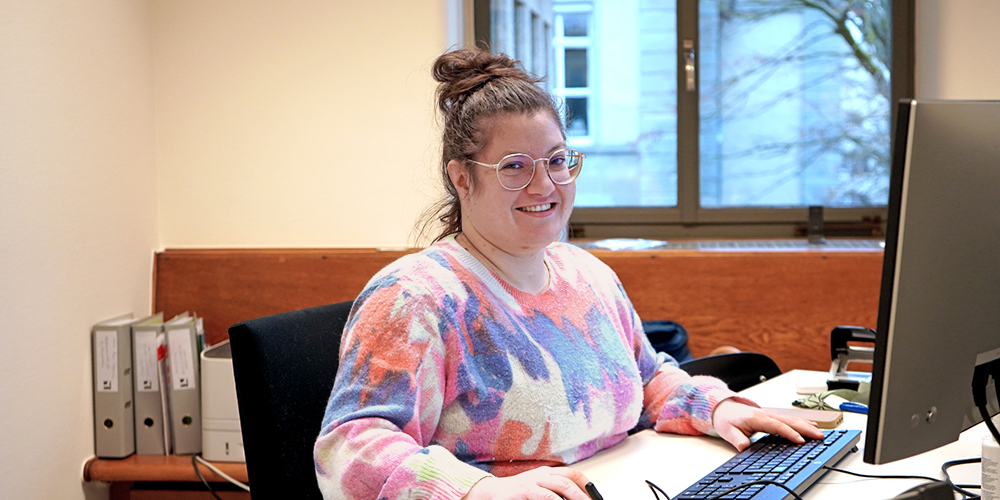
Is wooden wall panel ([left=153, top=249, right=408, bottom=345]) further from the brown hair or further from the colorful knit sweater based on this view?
the colorful knit sweater

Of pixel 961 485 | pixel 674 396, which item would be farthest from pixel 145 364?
pixel 961 485

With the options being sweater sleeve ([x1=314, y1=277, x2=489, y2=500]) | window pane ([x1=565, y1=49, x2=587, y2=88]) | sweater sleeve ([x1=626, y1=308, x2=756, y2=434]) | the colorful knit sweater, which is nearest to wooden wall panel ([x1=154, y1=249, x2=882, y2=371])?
window pane ([x1=565, y1=49, x2=587, y2=88])

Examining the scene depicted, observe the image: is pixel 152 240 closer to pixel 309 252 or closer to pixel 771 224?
pixel 309 252

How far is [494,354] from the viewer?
3.60 ft

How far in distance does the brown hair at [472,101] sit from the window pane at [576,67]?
5.25ft

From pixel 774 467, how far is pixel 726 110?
2.02 metres

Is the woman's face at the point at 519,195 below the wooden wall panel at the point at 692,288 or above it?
above

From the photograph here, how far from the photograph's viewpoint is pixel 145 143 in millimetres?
2500

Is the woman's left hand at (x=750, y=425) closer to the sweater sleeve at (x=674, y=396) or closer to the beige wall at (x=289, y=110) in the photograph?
the sweater sleeve at (x=674, y=396)

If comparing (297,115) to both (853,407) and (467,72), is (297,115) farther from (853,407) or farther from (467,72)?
(853,407)

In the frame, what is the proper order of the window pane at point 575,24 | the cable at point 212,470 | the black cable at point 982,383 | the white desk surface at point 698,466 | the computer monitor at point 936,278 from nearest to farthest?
1. the computer monitor at point 936,278
2. the black cable at point 982,383
3. the white desk surface at point 698,466
4. the cable at point 212,470
5. the window pane at point 575,24

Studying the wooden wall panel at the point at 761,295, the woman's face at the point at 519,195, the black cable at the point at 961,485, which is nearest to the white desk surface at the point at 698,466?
the black cable at the point at 961,485

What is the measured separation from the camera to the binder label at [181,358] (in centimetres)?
219

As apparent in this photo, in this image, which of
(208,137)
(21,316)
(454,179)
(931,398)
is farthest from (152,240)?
(931,398)
